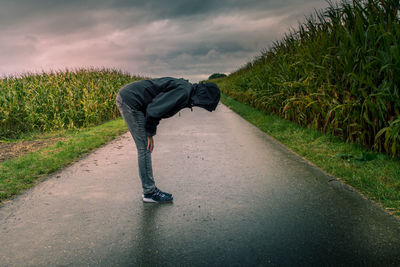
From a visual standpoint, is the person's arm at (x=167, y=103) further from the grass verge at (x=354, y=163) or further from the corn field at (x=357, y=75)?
the corn field at (x=357, y=75)

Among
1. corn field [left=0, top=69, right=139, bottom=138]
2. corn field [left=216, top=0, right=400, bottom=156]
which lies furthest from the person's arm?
corn field [left=0, top=69, right=139, bottom=138]

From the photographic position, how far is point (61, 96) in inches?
553

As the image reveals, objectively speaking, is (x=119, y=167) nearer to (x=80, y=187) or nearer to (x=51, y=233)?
(x=80, y=187)

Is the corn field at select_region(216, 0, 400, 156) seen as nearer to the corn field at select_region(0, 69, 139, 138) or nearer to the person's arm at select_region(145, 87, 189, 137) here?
the person's arm at select_region(145, 87, 189, 137)

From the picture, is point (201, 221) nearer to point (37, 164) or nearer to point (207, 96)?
point (207, 96)

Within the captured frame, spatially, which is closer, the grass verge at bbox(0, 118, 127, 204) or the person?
the person

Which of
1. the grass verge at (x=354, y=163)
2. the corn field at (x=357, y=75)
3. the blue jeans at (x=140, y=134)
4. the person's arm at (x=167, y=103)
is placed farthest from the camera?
the corn field at (x=357, y=75)

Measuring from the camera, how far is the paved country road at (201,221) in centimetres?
292

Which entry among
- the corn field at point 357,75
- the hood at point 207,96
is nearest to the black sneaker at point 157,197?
the hood at point 207,96

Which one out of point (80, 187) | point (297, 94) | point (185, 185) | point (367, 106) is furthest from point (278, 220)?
point (297, 94)

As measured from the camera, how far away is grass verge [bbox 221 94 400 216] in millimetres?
4523

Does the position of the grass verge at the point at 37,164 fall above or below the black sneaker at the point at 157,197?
above

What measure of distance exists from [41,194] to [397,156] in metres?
6.05

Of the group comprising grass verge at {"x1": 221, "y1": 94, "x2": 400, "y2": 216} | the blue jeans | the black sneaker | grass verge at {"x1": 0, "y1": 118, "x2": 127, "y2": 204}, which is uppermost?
the blue jeans
